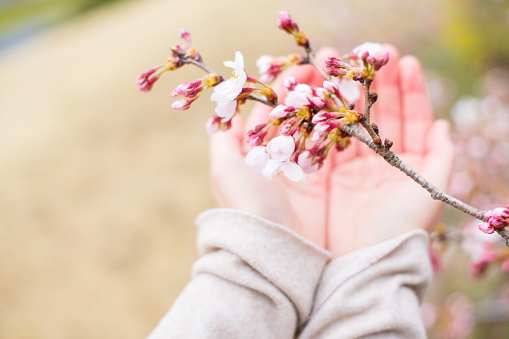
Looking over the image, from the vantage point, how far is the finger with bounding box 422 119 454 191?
3.89ft

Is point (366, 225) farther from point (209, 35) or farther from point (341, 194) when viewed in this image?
point (209, 35)

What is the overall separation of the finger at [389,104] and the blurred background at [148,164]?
348 mm

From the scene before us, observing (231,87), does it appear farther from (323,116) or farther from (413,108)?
(413,108)

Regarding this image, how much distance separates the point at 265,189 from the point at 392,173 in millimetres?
435

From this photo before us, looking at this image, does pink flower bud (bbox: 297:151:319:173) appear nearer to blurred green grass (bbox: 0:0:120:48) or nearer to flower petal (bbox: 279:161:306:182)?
flower petal (bbox: 279:161:306:182)

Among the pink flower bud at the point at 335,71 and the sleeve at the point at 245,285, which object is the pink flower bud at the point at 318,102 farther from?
the sleeve at the point at 245,285

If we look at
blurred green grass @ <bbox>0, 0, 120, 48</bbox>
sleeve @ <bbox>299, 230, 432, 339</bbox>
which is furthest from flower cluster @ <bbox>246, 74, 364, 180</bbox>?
blurred green grass @ <bbox>0, 0, 120, 48</bbox>

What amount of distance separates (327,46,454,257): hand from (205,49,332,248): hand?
0.19 feet

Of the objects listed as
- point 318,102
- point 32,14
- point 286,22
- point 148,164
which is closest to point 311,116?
point 318,102

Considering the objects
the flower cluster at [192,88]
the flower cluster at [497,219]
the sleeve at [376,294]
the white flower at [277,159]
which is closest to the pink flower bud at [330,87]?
the white flower at [277,159]

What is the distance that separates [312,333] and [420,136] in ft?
2.31

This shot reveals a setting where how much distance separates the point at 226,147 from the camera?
123 cm

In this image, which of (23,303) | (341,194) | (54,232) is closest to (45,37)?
(54,232)

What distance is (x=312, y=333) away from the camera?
1.11 metres
